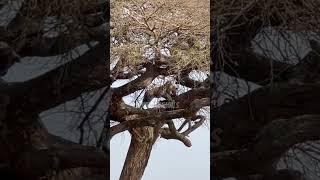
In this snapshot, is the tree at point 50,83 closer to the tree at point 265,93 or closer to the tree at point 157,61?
the tree at point 157,61

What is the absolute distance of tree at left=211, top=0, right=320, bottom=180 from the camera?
2213 mm

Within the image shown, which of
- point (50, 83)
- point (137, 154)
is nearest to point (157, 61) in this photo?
point (137, 154)

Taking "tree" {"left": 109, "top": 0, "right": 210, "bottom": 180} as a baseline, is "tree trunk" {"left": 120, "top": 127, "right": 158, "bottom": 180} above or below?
below

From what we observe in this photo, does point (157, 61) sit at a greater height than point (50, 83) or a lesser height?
greater

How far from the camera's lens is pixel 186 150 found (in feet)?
8.56

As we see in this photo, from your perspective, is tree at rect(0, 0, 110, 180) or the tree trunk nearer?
tree at rect(0, 0, 110, 180)

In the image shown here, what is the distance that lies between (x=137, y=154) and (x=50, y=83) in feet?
2.49

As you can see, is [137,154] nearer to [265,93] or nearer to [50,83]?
[50,83]

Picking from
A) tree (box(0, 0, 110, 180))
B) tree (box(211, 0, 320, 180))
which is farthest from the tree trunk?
tree (box(211, 0, 320, 180))

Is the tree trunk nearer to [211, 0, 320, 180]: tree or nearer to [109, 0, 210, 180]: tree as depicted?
[109, 0, 210, 180]: tree

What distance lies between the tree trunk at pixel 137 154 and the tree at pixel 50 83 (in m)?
0.47

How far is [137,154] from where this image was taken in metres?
2.67

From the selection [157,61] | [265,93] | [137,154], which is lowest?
[137,154]

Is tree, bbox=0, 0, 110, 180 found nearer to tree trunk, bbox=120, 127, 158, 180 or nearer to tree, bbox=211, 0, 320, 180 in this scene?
tree trunk, bbox=120, 127, 158, 180
